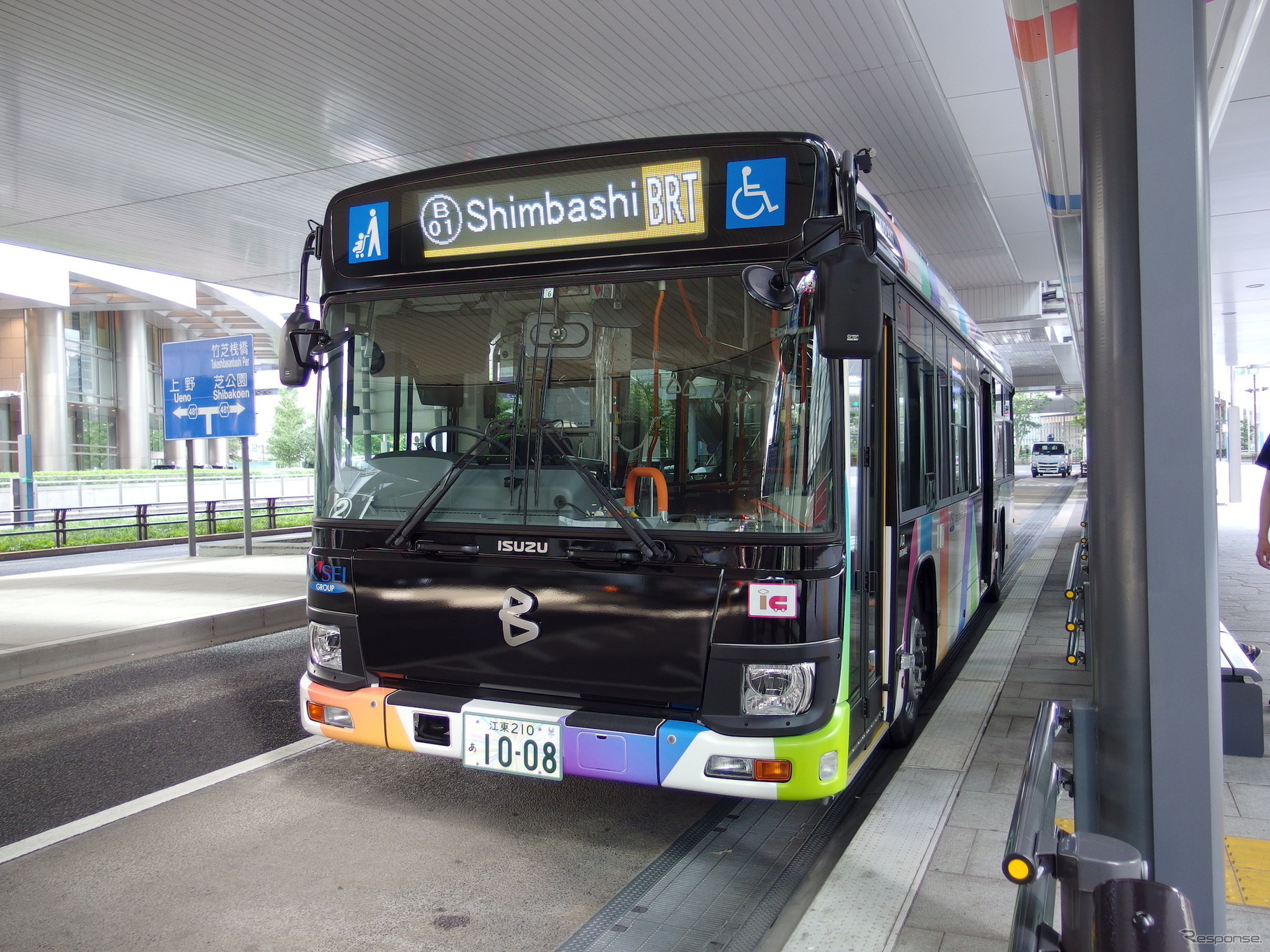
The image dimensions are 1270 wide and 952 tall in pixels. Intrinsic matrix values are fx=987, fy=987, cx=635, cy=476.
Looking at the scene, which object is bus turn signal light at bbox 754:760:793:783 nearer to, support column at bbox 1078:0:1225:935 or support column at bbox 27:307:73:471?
support column at bbox 1078:0:1225:935

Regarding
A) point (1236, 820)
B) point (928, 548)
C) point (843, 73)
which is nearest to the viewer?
point (1236, 820)

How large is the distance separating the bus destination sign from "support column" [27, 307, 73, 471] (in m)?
49.7

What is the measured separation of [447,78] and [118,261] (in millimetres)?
11552

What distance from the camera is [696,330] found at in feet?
13.1

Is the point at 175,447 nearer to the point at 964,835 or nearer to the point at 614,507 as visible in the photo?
the point at 614,507

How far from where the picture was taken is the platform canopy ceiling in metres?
8.26

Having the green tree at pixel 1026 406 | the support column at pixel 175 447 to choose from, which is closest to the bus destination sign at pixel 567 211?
the support column at pixel 175 447

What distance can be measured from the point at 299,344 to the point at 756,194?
7.42 feet

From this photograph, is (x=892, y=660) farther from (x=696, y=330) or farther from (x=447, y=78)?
(x=447, y=78)

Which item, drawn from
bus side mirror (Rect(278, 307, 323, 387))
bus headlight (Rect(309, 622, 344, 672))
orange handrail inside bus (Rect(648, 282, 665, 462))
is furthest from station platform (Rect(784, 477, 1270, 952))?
bus side mirror (Rect(278, 307, 323, 387))

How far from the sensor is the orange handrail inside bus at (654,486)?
3979 mm

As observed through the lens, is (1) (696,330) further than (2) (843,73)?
No

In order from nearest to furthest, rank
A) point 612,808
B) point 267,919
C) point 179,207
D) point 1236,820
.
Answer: point 267,919
point 1236,820
point 612,808
point 179,207

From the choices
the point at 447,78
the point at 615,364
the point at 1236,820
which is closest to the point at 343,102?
the point at 447,78
